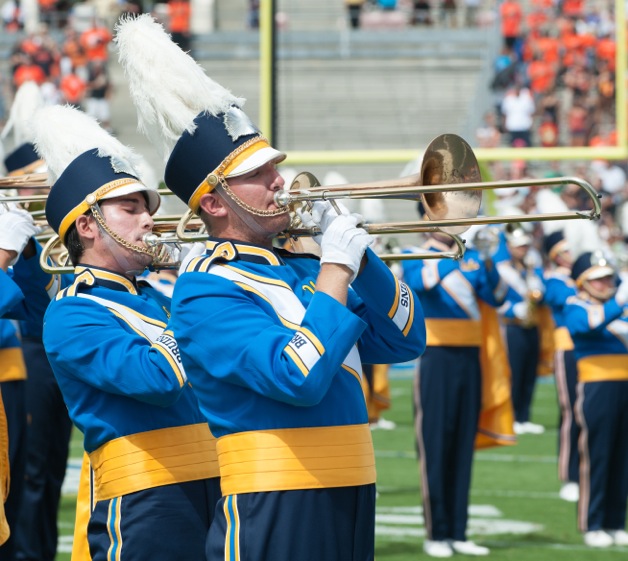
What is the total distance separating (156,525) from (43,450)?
3.02 m

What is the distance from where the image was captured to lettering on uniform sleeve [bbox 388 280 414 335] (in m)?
3.48

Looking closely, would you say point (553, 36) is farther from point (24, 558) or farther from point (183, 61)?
point (183, 61)

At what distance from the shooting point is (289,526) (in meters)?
3.24

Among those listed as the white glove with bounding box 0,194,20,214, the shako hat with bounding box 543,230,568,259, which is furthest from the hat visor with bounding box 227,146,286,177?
the shako hat with bounding box 543,230,568,259

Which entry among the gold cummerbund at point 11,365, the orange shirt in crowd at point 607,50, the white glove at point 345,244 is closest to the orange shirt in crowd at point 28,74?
the orange shirt in crowd at point 607,50

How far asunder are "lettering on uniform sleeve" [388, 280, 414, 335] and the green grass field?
12.4 ft

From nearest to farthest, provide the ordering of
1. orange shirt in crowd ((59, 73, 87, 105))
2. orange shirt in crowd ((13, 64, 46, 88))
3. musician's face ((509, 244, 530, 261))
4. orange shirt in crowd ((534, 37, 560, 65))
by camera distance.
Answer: musician's face ((509, 244, 530, 261))
orange shirt in crowd ((534, 37, 560, 65))
orange shirt in crowd ((13, 64, 46, 88))
orange shirt in crowd ((59, 73, 87, 105))

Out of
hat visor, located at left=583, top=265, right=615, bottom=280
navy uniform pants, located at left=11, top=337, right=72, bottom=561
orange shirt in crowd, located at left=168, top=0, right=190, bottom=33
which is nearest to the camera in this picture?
navy uniform pants, located at left=11, top=337, right=72, bottom=561

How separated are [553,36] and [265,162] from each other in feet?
44.7

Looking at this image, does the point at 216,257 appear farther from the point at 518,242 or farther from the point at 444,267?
the point at 518,242

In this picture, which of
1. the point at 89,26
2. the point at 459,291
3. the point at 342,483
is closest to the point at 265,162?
the point at 342,483

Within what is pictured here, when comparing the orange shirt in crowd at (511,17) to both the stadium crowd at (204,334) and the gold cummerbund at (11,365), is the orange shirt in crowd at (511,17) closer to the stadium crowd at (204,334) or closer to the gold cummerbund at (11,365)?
the gold cummerbund at (11,365)

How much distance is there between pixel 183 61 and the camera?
3.64 meters

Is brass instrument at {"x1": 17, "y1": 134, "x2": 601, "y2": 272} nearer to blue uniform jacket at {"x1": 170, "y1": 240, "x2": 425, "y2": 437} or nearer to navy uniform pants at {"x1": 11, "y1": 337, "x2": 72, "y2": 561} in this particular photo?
blue uniform jacket at {"x1": 170, "y1": 240, "x2": 425, "y2": 437}
